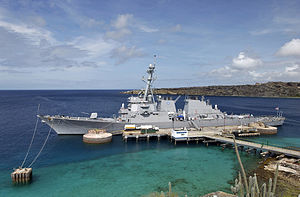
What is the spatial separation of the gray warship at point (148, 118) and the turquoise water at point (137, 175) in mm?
10598

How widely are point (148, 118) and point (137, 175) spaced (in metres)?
18.6

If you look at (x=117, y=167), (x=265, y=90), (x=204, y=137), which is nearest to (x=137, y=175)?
(x=117, y=167)

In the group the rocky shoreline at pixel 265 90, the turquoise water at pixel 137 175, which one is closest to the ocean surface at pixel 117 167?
the turquoise water at pixel 137 175

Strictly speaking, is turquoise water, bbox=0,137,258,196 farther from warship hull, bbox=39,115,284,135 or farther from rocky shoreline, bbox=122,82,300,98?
rocky shoreline, bbox=122,82,300,98

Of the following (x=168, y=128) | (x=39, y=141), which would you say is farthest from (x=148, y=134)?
(x=39, y=141)

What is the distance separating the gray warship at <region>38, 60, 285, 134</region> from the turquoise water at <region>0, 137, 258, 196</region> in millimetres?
10598

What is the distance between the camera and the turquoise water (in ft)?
61.9

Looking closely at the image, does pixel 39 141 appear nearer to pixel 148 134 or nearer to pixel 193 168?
pixel 148 134

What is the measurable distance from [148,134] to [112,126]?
797cm

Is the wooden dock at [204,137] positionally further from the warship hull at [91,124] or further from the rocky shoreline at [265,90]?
the rocky shoreline at [265,90]

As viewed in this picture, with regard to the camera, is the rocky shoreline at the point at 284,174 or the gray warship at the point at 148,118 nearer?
the rocky shoreline at the point at 284,174

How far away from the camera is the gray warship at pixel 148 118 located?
3762 centimetres

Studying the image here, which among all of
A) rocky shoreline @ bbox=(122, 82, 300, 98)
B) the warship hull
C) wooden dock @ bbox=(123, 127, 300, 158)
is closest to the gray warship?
the warship hull

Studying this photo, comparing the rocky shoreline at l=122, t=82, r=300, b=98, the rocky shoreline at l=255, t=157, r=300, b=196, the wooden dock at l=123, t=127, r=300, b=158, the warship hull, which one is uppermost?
the rocky shoreline at l=122, t=82, r=300, b=98
